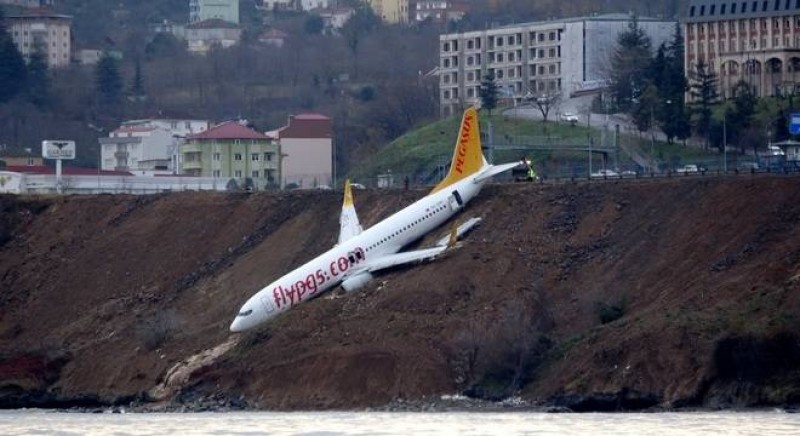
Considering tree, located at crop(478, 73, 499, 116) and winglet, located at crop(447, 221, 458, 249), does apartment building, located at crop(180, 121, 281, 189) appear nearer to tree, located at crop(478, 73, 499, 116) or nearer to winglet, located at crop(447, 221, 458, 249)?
tree, located at crop(478, 73, 499, 116)

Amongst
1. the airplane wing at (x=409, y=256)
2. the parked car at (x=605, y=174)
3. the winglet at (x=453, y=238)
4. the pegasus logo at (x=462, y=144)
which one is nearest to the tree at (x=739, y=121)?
the parked car at (x=605, y=174)

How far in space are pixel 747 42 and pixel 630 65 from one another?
12394 mm

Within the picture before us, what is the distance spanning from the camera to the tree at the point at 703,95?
158m

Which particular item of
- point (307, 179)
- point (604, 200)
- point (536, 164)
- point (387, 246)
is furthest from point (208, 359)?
point (307, 179)

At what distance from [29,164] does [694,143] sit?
5305 centimetres

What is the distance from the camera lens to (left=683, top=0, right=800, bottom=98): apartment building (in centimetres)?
16962

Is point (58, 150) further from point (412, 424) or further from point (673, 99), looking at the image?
point (412, 424)

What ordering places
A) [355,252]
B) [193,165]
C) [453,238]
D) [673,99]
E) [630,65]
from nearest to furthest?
[453,238]
[355,252]
[673,99]
[193,165]
[630,65]

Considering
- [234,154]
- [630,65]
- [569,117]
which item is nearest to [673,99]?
[569,117]

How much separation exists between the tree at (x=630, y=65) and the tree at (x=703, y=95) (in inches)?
162

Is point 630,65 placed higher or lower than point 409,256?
higher

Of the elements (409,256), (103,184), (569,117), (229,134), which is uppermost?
(569,117)

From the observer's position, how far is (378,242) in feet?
390

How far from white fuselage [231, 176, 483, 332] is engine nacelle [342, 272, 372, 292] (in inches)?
26.1
